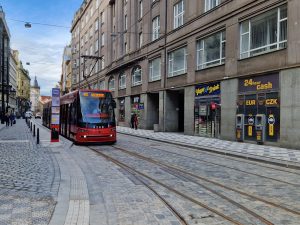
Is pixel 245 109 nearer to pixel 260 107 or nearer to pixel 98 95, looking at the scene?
pixel 260 107

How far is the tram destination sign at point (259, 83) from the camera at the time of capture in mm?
16859

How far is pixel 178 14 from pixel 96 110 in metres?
13.5

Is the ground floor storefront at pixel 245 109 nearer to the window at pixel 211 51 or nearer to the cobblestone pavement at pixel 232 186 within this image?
the window at pixel 211 51

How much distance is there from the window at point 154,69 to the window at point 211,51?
701 centimetres

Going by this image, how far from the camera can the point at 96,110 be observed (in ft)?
56.2

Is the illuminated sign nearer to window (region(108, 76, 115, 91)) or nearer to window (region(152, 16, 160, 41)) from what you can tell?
window (region(152, 16, 160, 41))

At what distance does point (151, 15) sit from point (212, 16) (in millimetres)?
11452

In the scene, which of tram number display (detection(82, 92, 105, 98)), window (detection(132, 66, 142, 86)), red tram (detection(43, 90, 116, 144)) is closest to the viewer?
red tram (detection(43, 90, 116, 144))

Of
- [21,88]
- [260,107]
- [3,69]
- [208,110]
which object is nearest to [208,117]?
[208,110]

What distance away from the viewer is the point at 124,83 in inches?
1566

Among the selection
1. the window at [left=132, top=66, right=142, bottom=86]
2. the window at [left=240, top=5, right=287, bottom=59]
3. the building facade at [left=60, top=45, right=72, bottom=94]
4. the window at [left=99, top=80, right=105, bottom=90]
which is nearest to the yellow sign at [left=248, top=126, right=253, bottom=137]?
the window at [left=240, top=5, right=287, bottom=59]

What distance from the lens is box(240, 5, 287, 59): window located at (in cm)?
1678

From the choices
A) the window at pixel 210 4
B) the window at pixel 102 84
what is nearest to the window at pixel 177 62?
the window at pixel 210 4

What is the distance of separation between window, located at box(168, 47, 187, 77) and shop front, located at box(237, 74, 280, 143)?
767 centimetres
